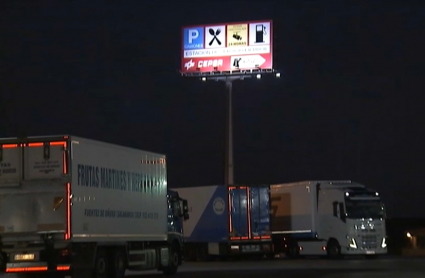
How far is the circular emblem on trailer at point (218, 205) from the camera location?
39709mm

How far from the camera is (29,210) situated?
2230 centimetres

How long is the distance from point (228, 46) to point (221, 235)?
2091cm

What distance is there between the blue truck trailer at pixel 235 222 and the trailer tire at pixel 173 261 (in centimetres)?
946

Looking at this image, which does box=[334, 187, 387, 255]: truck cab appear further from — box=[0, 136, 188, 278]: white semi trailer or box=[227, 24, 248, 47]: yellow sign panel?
box=[227, 24, 248, 47]: yellow sign panel

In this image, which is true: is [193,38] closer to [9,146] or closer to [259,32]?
[259,32]

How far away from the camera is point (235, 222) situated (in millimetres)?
39281

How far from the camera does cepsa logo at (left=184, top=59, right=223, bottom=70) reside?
57531mm

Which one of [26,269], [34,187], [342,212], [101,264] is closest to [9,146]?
[34,187]

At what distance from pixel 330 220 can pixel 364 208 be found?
5.37 feet

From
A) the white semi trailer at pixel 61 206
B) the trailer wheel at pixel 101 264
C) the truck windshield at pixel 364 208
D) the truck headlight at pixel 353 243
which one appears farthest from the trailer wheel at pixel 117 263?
the truck windshield at pixel 364 208

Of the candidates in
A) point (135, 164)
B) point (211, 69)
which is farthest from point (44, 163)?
point (211, 69)

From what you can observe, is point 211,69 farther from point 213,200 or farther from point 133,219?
point 133,219

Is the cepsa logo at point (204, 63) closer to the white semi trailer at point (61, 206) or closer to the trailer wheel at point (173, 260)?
the trailer wheel at point (173, 260)

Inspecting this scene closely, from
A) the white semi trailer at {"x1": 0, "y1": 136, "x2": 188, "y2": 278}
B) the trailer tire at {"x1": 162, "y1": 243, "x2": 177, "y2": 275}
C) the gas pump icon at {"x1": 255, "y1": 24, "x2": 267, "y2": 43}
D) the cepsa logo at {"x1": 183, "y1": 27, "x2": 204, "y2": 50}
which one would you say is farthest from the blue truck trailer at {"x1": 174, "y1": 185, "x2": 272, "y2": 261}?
the cepsa logo at {"x1": 183, "y1": 27, "x2": 204, "y2": 50}
